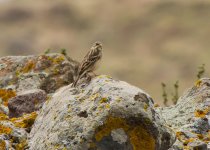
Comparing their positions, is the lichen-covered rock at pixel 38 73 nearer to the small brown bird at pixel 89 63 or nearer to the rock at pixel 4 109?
the rock at pixel 4 109

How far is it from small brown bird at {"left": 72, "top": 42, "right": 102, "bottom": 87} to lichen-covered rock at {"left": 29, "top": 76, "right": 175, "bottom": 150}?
1.51 m

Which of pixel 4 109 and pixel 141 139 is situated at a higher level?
pixel 4 109

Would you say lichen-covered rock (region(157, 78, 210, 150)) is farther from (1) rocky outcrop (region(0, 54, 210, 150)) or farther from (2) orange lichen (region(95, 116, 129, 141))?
(2) orange lichen (region(95, 116, 129, 141))

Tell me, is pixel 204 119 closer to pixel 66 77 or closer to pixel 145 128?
pixel 145 128

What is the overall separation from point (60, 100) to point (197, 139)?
3.52m

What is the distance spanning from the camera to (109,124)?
16.2 meters

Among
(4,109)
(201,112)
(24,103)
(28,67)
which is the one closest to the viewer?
(201,112)

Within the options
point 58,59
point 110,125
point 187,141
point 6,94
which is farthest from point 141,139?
point 58,59

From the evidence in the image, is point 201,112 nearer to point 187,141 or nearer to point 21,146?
point 187,141

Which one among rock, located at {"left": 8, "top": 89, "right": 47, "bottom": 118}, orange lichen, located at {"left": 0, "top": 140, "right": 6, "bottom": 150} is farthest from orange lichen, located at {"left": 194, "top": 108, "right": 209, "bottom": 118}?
orange lichen, located at {"left": 0, "top": 140, "right": 6, "bottom": 150}

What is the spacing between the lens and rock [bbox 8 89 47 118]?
20.9 metres

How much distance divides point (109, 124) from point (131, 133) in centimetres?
52

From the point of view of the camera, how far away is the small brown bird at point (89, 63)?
18562mm

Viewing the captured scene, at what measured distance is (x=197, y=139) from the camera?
18.5 meters
